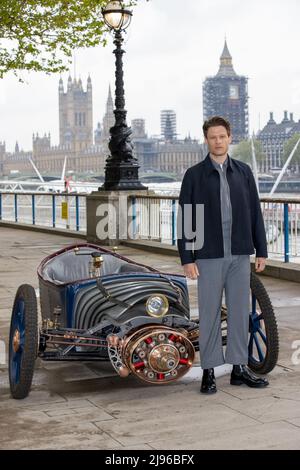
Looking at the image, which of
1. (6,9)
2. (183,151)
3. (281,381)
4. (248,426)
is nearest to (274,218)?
(281,381)

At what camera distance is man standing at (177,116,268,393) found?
5.94 meters

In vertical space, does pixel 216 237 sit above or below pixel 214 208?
below

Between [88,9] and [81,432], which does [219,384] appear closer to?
[81,432]

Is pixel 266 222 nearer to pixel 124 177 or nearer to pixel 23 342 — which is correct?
pixel 124 177

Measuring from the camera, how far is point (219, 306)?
604 centimetres

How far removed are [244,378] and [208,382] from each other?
316 mm

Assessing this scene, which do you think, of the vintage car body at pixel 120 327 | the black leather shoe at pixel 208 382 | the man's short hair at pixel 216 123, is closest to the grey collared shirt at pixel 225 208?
the man's short hair at pixel 216 123

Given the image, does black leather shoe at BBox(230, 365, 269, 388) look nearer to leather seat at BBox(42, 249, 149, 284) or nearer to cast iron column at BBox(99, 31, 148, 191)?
leather seat at BBox(42, 249, 149, 284)

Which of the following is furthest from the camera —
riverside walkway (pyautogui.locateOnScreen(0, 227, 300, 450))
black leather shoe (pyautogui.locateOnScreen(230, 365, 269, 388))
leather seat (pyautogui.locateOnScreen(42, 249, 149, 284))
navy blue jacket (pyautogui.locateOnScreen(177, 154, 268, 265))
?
leather seat (pyautogui.locateOnScreen(42, 249, 149, 284))

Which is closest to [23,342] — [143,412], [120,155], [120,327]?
[120,327]

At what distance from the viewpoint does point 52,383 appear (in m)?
6.51

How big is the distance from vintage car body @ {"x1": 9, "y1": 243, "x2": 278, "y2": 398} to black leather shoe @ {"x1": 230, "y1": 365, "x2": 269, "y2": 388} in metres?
0.20

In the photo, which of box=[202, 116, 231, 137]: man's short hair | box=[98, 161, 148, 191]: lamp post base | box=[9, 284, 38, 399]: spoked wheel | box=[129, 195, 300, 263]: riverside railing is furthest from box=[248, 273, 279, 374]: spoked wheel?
box=[98, 161, 148, 191]: lamp post base

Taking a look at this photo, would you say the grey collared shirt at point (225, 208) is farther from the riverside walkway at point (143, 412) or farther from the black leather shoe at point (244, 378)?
the riverside walkway at point (143, 412)
